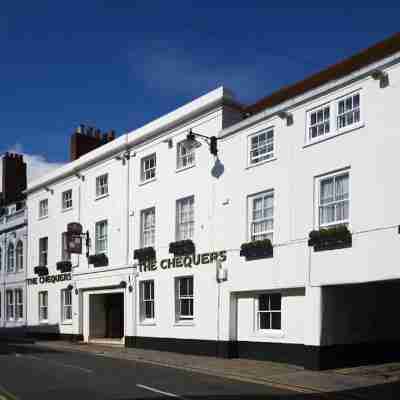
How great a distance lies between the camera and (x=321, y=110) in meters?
17.6

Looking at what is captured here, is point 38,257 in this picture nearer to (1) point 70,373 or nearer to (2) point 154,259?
(2) point 154,259

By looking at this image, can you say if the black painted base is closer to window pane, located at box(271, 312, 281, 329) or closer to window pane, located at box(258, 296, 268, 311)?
window pane, located at box(271, 312, 281, 329)

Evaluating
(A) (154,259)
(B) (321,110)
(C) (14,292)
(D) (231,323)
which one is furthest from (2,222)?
(B) (321,110)

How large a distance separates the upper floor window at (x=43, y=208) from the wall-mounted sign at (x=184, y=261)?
10910 mm

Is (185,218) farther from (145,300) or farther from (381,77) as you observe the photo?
(381,77)

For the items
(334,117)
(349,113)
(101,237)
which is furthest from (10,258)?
(349,113)

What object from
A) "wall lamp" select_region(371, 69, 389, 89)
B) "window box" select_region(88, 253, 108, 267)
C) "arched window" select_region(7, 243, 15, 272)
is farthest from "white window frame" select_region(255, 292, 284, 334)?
"arched window" select_region(7, 243, 15, 272)

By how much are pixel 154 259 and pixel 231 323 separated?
5.40m

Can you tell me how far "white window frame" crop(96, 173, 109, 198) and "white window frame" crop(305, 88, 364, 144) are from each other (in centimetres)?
1325

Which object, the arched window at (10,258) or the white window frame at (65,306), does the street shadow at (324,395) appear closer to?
the white window frame at (65,306)

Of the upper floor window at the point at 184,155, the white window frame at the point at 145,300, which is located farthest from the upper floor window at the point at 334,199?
the white window frame at the point at 145,300

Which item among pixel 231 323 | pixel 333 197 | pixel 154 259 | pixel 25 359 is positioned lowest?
pixel 25 359

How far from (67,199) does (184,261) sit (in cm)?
1179

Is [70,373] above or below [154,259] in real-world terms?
below
